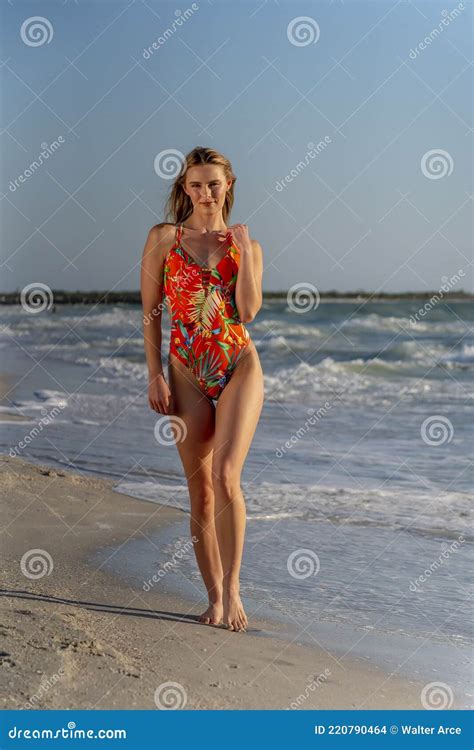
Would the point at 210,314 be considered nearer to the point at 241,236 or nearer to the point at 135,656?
the point at 241,236

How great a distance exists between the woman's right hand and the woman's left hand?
0.56 meters

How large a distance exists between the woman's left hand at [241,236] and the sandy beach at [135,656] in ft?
4.50

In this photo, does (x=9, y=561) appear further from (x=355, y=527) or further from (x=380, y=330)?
(x=380, y=330)

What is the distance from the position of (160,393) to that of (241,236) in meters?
0.64

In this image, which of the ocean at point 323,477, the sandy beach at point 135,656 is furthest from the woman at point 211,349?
the ocean at point 323,477

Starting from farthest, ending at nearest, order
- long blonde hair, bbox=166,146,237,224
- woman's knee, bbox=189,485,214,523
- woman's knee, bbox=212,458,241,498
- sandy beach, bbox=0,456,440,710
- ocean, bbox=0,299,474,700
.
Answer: ocean, bbox=0,299,474,700, woman's knee, bbox=189,485,214,523, long blonde hair, bbox=166,146,237,224, woman's knee, bbox=212,458,241,498, sandy beach, bbox=0,456,440,710

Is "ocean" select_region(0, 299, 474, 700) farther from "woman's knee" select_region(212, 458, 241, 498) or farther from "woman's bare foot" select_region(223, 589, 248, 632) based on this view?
"woman's knee" select_region(212, 458, 241, 498)

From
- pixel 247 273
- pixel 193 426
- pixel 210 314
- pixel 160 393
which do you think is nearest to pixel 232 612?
pixel 193 426

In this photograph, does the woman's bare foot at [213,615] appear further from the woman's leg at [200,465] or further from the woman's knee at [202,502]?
the woman's knee at [202,502]

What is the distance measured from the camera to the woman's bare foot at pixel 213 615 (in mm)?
3832

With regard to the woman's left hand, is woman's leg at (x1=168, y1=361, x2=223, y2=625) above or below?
below

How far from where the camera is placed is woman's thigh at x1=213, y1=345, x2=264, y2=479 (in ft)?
12.0

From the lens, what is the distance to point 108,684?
3109 mm

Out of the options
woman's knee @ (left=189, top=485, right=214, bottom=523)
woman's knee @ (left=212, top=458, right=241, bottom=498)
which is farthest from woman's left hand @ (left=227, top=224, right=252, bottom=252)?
woman's knee @ (left=189, top=485, right=214, bottom=523)
